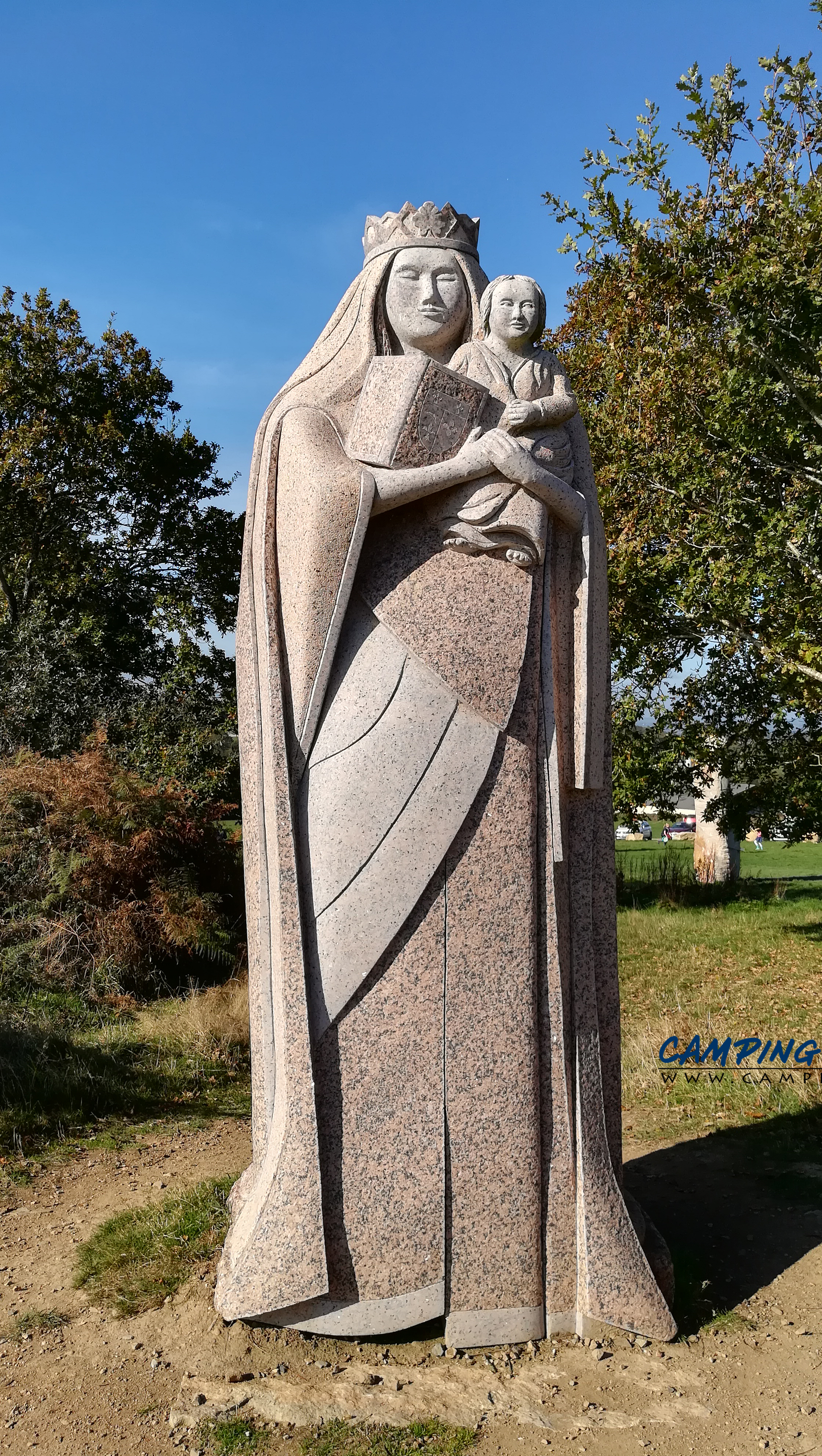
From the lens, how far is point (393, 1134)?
11.0ft

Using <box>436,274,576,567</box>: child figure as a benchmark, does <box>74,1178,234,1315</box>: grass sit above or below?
below

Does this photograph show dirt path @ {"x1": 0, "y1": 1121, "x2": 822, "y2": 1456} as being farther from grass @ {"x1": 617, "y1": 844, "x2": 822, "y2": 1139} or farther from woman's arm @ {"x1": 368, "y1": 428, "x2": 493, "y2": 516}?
woman's arm @ {"x1": 368, "y1": 428, "x2": 493, "y2": 516}

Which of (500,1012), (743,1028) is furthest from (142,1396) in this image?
(743,1028)

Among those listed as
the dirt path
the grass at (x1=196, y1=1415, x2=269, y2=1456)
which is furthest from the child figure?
the grass at (x1=196, y1=1415, x2=269, y2=1456)

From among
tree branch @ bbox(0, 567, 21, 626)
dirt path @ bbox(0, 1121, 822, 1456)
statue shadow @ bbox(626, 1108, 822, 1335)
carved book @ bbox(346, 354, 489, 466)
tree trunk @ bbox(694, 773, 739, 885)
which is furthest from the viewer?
tree trunk @ bbox(694, 773, 739, 885)

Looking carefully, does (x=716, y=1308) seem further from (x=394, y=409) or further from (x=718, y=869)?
(x=718, y=869)

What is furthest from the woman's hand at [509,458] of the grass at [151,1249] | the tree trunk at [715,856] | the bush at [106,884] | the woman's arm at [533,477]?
the tree trunk at [715,856]

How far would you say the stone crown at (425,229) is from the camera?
12.1 ft

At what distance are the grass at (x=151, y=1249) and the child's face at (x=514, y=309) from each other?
3504mm

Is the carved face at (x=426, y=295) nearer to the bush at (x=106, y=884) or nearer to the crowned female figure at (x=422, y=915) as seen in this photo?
the crowned female figure at (x=422, y=915)

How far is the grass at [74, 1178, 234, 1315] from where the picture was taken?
12.5ft

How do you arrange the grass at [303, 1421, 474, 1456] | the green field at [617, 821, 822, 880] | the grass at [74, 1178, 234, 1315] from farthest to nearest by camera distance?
the green field at [617, 821, 822, 880] < the grass at [74, 1178, 234, 1315] < the grass at [303, 1421, 474, 1456]

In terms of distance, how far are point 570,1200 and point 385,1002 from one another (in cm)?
89

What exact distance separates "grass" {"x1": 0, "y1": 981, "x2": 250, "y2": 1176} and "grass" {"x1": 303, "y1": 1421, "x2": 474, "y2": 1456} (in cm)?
292
